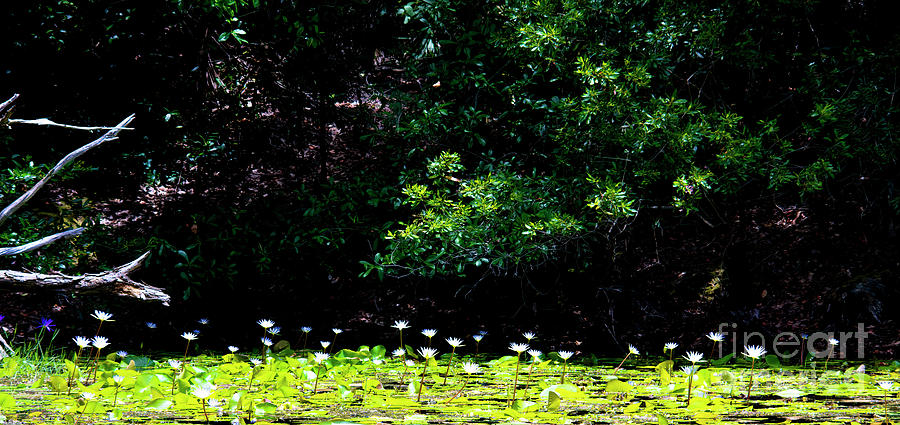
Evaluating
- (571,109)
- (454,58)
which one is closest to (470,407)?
(571,109)

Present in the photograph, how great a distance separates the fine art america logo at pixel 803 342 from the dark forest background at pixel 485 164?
133 mm

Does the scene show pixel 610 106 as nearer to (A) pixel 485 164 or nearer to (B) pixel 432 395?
(A) pixel 485 164

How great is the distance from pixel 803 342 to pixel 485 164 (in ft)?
8.57

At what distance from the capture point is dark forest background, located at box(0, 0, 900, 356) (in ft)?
17.4

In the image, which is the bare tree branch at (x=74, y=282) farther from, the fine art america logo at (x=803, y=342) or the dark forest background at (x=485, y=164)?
the fine art america logo at (x=803, y=342)

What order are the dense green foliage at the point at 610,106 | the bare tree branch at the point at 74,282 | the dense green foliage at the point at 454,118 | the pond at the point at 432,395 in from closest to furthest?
1. the pond at the point at 432,395
2. the bare tree branch at the point at 74,282
3. the dense green foliage at the point at 610,106
4. the dense green foliage at the point at 454,118

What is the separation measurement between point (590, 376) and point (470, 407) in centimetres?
132

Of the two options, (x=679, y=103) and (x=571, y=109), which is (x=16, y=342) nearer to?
(x=571, y=109)

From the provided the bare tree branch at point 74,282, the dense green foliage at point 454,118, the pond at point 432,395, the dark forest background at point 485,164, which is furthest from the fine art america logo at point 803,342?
the bare tree branch at point 74,282

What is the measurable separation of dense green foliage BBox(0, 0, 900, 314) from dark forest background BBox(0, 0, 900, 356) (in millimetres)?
24

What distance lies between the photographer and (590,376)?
421 centimetres

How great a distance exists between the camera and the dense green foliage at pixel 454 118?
17.2ft

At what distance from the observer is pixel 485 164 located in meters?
6.13

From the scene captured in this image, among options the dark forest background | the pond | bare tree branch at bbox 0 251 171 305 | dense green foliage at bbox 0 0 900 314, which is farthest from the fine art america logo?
bare tree branch at bbox 0 251 171 305
